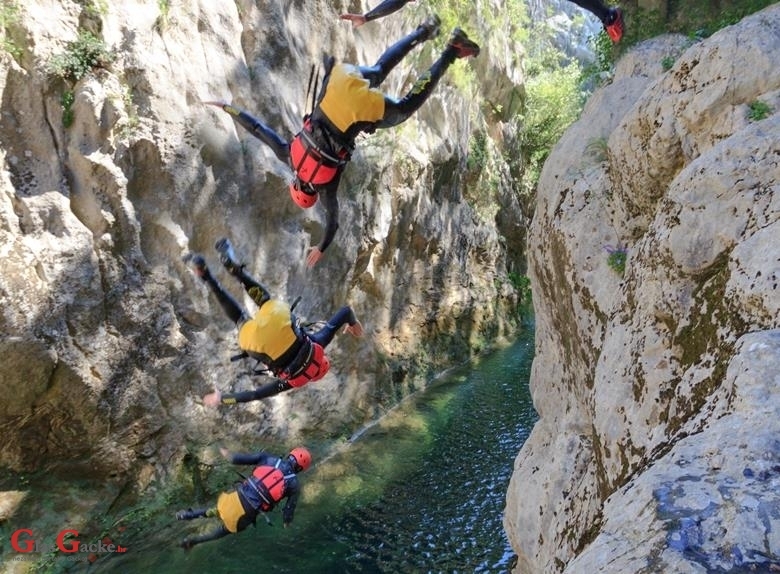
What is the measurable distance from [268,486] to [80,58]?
21.5ft

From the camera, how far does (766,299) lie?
2992 millimetres

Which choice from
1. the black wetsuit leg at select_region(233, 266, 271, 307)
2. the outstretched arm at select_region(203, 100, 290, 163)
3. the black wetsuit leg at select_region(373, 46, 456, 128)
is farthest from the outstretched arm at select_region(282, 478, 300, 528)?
the black wetsuit leg at select_region(373, 46, 456, 128)

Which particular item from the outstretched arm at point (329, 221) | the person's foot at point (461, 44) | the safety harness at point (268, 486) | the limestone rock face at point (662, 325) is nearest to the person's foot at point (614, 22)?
the limestone rock face at point (662, 325)

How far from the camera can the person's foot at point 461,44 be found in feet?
20.1

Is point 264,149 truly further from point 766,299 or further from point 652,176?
point 766,299

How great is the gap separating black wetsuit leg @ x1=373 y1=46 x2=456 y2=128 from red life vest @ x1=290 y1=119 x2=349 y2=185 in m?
0.58

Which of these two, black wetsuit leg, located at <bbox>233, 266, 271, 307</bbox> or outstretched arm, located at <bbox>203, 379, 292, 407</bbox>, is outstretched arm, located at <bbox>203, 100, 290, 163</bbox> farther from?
outstretched arm, located at <bbox>203, 379, 292, 407</bbox>

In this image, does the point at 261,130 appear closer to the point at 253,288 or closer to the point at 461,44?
the point at 253,288

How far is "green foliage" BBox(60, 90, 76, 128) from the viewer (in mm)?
8297

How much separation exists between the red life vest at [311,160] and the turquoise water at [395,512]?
556 centimetres

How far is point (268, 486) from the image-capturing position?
7.19m

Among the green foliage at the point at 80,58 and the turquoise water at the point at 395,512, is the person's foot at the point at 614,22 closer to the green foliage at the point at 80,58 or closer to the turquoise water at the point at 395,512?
the turquoise water at the point at 395,512

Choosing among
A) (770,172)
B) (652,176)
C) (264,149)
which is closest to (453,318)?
(264,149)

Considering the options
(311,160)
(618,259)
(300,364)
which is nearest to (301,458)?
(300,364)
